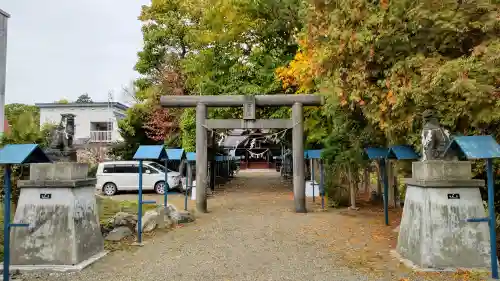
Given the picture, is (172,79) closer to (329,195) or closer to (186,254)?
(329,195)

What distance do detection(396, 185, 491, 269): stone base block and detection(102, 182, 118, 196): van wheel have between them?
15.8 meters

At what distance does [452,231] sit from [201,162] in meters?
8.37

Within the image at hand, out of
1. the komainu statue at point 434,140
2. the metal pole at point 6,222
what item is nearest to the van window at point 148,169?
the metal pole at point 6,222

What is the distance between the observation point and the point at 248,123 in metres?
13.1

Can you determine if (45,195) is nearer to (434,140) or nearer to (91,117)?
(434,140)

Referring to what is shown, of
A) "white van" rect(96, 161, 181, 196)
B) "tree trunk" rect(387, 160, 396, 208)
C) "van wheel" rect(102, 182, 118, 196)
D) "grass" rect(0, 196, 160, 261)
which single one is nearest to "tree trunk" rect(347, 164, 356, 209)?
"tree trunk" rect(387, 160, 396, 208)

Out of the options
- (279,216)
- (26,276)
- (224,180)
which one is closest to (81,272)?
(26,276)

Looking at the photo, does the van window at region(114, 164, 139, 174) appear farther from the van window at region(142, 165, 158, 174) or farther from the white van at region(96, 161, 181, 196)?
the van window at region(142, 165, 158, 174)

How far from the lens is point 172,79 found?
2323cm

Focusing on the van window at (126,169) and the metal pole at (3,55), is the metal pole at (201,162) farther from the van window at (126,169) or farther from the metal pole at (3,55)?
the metal pole at (3,55)

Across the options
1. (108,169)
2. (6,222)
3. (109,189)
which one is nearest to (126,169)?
(108,169)

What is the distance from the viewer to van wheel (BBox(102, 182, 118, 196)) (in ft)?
62.5

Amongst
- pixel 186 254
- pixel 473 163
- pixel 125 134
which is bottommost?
pixel 186 254

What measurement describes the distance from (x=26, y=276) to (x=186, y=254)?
103 inches
